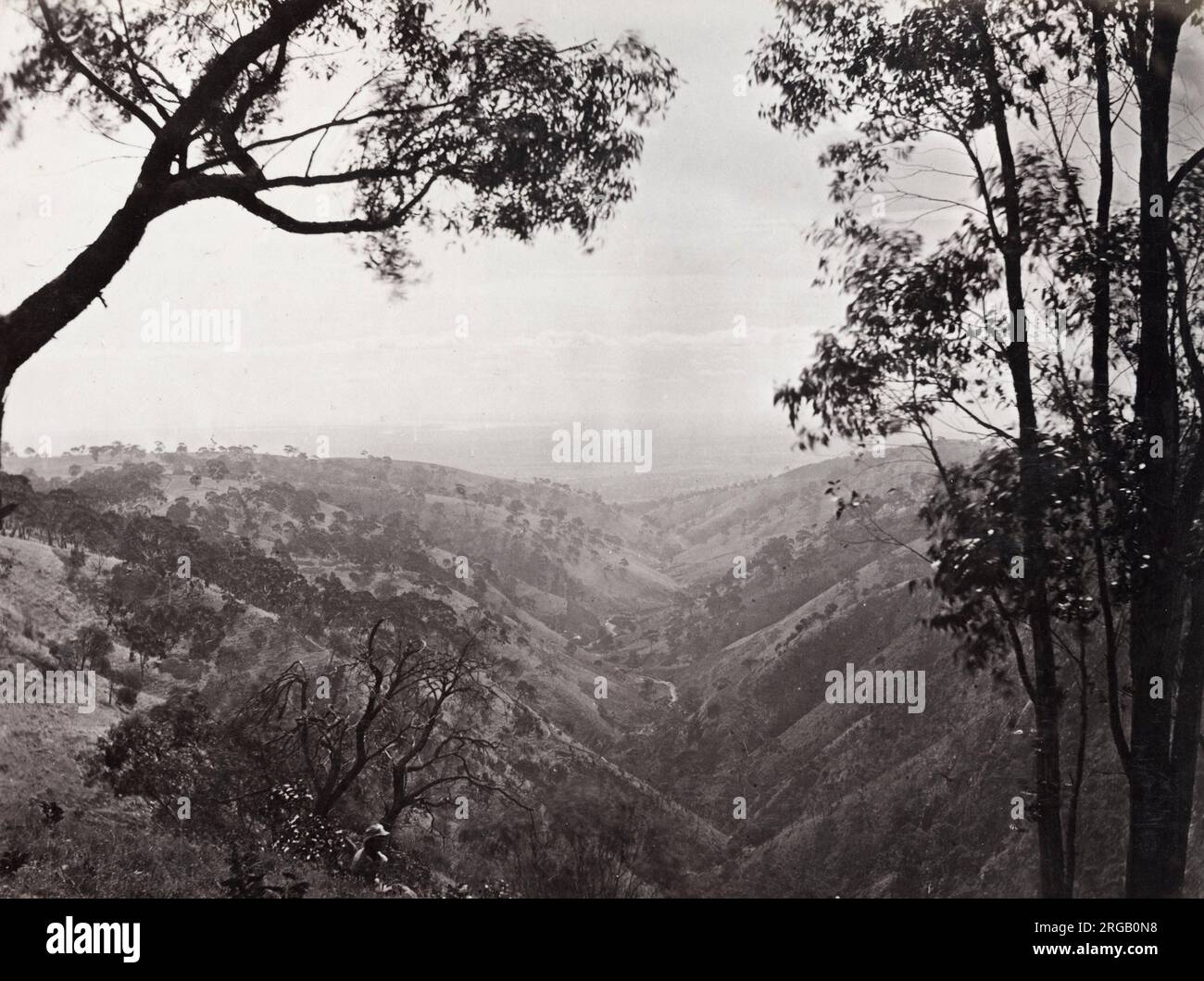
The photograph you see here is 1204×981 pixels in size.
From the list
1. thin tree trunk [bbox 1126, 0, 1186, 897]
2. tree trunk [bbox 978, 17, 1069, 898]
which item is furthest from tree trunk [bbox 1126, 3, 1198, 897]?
tree trunk [bbox 978, 17, 1069, 898]

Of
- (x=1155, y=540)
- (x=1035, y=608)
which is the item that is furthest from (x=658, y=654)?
(x=1155, y=540)

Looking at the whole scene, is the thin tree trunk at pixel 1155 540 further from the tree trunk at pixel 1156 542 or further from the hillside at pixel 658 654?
the hillside at pixel 658 654

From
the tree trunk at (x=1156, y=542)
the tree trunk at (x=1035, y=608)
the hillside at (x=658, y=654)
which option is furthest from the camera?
the hillside at (x=658, y=654)

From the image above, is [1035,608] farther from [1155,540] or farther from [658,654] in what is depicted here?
[658,654]

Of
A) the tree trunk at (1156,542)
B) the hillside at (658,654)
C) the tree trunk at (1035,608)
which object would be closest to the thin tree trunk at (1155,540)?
the tree trunk at (1156,542)

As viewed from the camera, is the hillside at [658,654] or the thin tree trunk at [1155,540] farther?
the hillside at [658,654]

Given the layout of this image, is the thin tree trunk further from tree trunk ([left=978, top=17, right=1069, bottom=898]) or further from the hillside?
the hillside

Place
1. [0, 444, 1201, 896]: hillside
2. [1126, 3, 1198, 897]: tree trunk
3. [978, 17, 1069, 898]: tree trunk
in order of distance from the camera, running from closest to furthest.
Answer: [1126, 3, 1198, 897]: tree trunk → [978, 17, 1069, 898]: tree trunk → [0, 444, 1201, 896]: hillside

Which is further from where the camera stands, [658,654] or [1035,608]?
[658,654]

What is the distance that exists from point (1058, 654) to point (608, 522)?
70.9 meters

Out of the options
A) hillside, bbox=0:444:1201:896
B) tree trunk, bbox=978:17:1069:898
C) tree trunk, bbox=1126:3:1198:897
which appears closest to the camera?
tree trunk, bbox=1126:3:1198:897

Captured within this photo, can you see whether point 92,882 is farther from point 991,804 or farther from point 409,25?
point 991,804

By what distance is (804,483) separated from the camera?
86312 millimetres

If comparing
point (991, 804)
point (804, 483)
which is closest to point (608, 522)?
point (804, 483)
